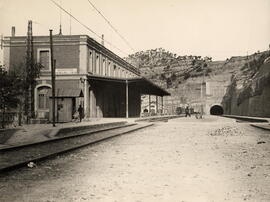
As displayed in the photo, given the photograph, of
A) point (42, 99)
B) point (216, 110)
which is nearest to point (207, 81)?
point (216, 110)

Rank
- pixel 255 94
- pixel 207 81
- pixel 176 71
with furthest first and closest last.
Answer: pixel 176 71 → pixel 207 81 → pixel 255 94

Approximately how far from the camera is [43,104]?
31.3 metres

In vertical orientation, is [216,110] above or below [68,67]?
below

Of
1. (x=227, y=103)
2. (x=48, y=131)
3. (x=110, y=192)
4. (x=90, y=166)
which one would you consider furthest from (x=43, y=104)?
(x=227, y=103)

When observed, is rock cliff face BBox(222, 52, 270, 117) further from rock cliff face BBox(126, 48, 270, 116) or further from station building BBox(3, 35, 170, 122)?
station building BBox(3, 35, 170, 122)

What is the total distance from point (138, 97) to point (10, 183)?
1898 inches

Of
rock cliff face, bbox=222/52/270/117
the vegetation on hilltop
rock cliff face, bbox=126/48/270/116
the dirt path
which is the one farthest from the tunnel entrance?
the dirt path

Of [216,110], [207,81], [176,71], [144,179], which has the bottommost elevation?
[144,179]

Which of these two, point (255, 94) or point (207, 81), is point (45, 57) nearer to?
point (255, 94)

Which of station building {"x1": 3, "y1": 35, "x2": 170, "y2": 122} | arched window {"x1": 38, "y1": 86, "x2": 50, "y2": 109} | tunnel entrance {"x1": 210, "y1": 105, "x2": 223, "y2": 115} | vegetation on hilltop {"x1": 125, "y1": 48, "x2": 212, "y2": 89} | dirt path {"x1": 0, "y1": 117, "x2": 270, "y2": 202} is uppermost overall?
vegetation on hilltop {"x1": 125, "y1": 48, "x2": 212, "y2": 89}

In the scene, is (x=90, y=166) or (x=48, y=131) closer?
(x=90, y=166)

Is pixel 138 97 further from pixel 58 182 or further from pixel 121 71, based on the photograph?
pixel 58 182

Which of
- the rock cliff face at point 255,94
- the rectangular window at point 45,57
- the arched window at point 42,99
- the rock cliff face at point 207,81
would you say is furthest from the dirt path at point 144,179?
the rock cliff face at point 207,81

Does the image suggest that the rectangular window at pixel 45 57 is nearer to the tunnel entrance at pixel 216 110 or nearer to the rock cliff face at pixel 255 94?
the rock cliff face at pixel 255 94
